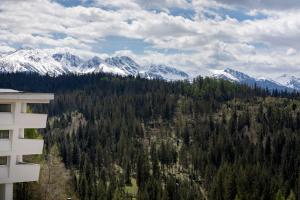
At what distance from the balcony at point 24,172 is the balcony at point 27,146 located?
6.17 ft

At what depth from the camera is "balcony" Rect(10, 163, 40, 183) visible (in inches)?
2869

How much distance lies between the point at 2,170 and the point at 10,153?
8.37ft

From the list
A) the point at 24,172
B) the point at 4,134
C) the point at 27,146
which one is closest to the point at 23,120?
the point at 4,134

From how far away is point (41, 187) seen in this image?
88.5m

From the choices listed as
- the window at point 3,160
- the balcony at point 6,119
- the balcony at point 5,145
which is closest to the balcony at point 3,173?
the window at point 3,160

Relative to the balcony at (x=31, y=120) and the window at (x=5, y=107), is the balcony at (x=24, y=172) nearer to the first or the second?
the balcony at (x=31, y=120)

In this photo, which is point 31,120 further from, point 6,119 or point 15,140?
point 6,119

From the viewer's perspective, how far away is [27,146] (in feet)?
241

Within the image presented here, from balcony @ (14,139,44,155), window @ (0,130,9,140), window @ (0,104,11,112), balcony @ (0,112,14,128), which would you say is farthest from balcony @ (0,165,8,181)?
window @ (0,104,11,112)

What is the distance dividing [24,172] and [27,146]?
367 centimetres

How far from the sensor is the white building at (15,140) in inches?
2788

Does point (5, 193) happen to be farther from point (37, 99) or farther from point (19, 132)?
point (37, 99)

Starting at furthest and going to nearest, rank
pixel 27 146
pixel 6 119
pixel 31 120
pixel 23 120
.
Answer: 1. pixel 31 120
2. pixel 27 146
3. pixel 23 120
4. pixel 6 119

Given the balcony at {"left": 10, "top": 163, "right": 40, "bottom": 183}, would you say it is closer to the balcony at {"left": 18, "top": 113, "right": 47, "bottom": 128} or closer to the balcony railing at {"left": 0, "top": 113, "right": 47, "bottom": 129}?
the balcony at {"left": 18, "top": 113, "right": 47, "bottom": 128}
